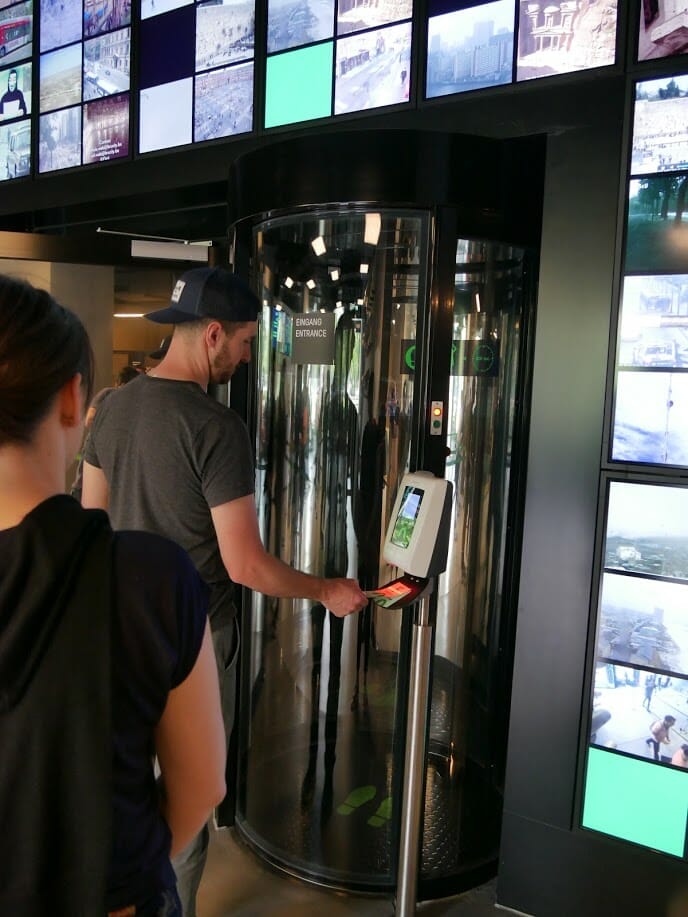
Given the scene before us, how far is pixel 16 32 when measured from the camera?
3902mm

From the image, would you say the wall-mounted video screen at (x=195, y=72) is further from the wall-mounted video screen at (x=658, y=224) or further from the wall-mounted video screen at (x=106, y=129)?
the wall-mounted video screen at (x=658, y=224)

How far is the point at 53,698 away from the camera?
81 centimetres

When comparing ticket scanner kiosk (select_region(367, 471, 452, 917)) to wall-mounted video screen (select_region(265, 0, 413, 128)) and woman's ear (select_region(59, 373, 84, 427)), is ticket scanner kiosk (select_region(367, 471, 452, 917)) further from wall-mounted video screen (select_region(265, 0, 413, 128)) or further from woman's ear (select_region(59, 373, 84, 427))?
wall-mounted video screen (select_region(265, 0, 413, 128))

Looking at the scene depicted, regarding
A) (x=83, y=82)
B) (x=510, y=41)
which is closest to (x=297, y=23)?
(x=510, y=41)

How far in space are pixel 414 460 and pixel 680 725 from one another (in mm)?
1073

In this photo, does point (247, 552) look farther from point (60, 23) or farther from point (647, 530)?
point (60, 23)

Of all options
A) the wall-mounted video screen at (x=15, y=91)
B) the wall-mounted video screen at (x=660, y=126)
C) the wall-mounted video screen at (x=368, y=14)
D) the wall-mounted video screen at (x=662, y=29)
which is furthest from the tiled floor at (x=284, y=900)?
the wall-mounted video screen at (x=15, y=91)

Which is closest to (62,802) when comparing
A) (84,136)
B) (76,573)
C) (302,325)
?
(76,573)

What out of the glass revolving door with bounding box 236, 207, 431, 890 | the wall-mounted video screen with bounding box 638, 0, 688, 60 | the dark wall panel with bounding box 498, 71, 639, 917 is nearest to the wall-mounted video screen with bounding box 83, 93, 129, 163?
the glass revolving door with bounding box 236, 207, 431, 890

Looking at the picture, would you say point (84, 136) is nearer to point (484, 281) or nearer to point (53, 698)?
point (484, 281)

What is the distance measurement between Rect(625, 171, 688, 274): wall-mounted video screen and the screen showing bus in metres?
0.90

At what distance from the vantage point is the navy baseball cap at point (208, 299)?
1970mm

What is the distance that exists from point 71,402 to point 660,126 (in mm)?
1902

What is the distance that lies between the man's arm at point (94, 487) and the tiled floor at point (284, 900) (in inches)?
52.5
